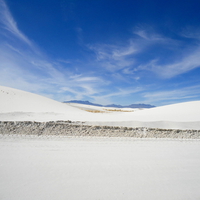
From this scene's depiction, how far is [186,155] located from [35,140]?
521cm

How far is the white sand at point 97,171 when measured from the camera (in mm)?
2344

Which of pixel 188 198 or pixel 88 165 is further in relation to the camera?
pixel 88 165

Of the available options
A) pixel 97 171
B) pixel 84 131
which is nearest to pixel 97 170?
pixel 97 171

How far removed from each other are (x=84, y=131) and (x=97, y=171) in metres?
3.19

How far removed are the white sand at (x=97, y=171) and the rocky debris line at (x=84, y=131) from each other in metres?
1.33

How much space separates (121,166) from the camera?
3170 mm

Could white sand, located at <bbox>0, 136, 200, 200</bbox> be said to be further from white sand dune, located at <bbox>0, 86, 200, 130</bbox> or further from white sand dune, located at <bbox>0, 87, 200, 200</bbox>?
white sand dune, located at <bbox>0, 86, 200, 130</bbox>

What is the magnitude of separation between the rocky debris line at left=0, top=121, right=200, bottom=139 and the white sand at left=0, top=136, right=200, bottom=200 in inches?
52.5

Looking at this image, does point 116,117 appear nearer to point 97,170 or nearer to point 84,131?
point 84,131

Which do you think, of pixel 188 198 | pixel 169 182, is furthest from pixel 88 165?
pixel 188 198

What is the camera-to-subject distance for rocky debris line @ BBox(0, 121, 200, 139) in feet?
19.2

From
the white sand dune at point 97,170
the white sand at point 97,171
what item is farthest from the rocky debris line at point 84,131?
the white sand at point 97,171

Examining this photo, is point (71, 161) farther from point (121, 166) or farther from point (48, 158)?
point (121, 166)

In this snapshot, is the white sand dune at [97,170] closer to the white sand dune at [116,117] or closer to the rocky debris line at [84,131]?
the rocky debris line at [84,131]
